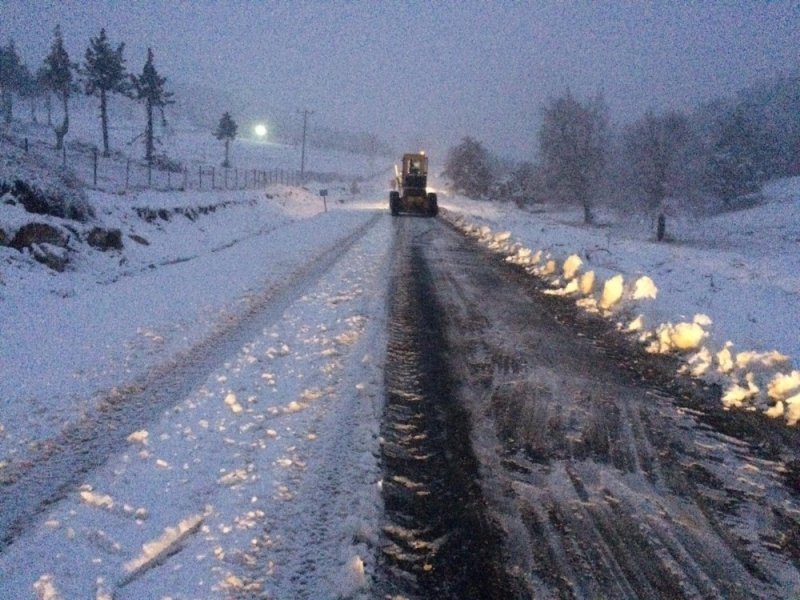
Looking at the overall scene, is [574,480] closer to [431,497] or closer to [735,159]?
[431,497]

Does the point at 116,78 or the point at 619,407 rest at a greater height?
the point at 116,78

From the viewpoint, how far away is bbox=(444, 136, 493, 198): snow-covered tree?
88.8m

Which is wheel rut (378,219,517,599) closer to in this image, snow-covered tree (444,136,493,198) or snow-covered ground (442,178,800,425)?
snow-covered ground (442,178,800,425)

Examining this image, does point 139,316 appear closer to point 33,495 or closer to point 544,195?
point 33,495

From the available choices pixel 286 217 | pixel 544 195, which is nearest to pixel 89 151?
pixel 286 217

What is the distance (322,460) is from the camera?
4.16 m

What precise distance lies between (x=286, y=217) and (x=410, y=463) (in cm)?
2535

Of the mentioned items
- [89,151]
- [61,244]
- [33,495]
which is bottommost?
[33,495]

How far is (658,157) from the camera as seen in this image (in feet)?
152

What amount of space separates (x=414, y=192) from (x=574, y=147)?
28.0 metres

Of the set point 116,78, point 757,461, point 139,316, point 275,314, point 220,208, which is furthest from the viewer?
point 116,78

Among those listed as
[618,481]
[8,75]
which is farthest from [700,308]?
[8,75]

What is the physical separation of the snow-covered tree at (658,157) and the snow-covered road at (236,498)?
45.3 m

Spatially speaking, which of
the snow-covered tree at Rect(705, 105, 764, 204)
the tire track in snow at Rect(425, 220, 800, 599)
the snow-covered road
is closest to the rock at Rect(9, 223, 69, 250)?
the snow-covered road
